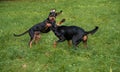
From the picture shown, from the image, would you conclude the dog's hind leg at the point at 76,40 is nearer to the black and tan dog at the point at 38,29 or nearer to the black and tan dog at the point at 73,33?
the black and tan dog at the point at 73,33

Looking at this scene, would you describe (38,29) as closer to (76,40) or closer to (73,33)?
(73,33)

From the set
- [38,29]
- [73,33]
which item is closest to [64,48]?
[73,33]

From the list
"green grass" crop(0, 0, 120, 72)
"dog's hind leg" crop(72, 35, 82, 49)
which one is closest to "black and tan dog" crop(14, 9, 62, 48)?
"green grass" crop(0, 0, 120, 72)

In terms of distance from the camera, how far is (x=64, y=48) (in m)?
10.9

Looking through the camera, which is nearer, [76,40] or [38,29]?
[76,40]

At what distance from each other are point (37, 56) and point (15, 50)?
1.05 meters

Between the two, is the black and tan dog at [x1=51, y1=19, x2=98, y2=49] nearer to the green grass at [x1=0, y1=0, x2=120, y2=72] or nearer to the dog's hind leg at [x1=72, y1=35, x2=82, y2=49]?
the dog's hind leg at [x1=72, y1=35, x2=82, y2=49]

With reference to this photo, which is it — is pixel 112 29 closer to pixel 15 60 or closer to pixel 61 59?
pixel 61 59

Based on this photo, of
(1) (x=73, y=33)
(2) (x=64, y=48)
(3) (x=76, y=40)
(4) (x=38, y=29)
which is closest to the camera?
(3) (x=76, y=40)

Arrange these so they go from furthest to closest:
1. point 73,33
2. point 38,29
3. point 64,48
A: 1. point 38,29
2. point 64,48
3. point 73,33

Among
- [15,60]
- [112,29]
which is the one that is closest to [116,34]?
[112,29]

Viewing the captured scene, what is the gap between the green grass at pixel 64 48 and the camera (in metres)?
9.31

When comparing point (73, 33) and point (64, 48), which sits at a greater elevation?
point (73, 33)

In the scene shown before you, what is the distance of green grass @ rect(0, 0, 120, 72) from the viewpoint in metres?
9.31
